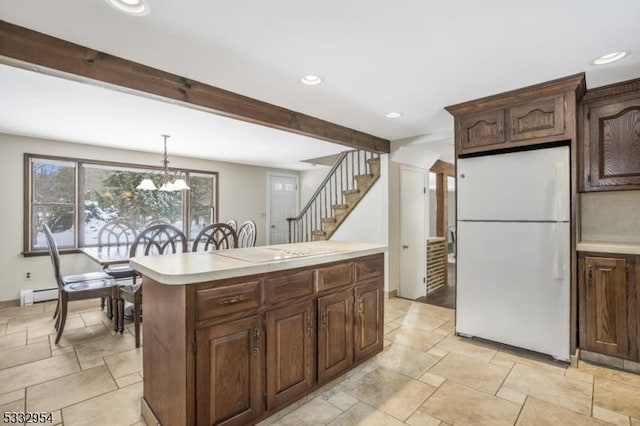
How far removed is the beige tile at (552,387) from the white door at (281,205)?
5.59 m

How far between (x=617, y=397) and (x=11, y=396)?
4.20 meters

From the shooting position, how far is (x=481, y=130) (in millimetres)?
3027

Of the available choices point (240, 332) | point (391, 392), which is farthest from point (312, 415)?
point (240, 332)

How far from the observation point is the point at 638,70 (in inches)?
94.7

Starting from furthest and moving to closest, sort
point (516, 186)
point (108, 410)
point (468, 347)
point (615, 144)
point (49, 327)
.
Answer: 1. point (49, 327)
2. point (468, 347)
3. point (516, 186)
4. point (615, 144)
5. point (108, 410)

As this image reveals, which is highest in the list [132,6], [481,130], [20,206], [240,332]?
[132,6]

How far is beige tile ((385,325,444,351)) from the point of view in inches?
120

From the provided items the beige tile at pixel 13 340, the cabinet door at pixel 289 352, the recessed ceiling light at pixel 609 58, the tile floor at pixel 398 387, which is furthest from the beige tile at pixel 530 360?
the beige tile at pixel 13 340

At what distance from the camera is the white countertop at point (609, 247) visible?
250 cm

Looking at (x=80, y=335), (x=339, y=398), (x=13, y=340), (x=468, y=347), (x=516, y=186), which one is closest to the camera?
(x=339, y=398)

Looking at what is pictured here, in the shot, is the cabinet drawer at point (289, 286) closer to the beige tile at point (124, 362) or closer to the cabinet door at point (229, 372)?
the cabinet door at point (229, 372)

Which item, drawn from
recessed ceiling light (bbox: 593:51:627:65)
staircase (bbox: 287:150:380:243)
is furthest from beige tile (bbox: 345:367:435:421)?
staircase (bbox: 287:150:380:243)

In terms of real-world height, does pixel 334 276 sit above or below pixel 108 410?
above

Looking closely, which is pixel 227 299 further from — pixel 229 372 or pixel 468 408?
pixel 468 408
